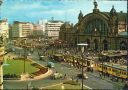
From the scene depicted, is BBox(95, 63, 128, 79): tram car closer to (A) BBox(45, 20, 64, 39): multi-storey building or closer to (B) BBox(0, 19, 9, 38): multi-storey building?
(B) BBox(0, 19, 9, 38): multi-storey building

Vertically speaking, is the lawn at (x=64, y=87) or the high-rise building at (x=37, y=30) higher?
the high-rise building at (x=37, y=30)

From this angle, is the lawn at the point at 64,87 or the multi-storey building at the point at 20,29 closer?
the lawn at the point at 64,87

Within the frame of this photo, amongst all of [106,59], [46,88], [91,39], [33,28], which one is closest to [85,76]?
[46,88]

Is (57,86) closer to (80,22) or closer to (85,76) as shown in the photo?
(85,76)

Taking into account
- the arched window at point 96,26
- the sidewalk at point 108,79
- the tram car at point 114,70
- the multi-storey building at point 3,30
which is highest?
the arched window at point 96,26

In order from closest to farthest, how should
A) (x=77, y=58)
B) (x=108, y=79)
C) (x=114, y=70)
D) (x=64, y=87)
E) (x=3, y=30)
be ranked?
1. (x=64, y=87)
2. (x=3, y=30)
3. (x=108, y=79)
4. (x=114, y=70)
5. (x=77, y=58)

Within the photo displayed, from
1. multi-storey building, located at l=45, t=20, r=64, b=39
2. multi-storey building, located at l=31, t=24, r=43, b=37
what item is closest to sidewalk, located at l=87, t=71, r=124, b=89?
multi-storey building, located at l=31, t=24, r=43, b=37

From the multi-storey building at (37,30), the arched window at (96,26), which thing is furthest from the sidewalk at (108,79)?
the multi-storey building at (37,30)

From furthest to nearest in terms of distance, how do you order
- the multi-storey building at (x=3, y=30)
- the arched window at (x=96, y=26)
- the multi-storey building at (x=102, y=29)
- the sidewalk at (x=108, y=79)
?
the arched window at (x=96, y=26) → the multi-storey building at (x=102, y=29) → the sidewalk at (x=108, y=79) → the multi-storey building at (x=3, y=30)

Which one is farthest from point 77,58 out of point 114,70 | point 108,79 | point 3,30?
point 3,30

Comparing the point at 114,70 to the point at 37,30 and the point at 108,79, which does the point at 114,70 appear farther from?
the point at 37,30

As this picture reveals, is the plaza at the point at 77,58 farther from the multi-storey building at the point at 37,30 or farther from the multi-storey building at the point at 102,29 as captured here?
the multi-storey building at the point at 37,30

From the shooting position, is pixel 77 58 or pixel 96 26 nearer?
pixel 77 58

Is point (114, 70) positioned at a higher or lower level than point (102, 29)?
lower
